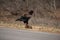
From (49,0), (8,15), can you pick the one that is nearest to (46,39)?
(8,15)

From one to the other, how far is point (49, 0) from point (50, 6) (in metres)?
1.01

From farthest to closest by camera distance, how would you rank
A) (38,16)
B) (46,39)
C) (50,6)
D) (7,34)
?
(50,6) < (38,16) < (7,34) < (46,39)

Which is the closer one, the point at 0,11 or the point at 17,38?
the point at 17,38

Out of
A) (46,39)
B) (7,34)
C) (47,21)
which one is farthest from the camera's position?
(47,21)

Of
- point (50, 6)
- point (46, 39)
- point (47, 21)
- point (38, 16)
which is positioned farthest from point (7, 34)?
point (50, 6)

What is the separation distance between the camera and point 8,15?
813 inches

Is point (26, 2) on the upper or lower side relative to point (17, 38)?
upper

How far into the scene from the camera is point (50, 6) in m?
21.6

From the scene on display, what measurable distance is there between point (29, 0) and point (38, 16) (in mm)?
4162

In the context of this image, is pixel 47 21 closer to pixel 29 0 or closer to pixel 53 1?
pixel 53 1

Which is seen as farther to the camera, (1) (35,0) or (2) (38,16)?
(1) (35,0)

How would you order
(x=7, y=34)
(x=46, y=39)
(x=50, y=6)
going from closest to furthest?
(x=46, y=39) → (x=7, y=34) → (x=50, y=6)

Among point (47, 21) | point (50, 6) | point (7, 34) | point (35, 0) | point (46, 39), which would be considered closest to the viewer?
point (46, 39)

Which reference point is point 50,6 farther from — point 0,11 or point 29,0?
point 0,11
